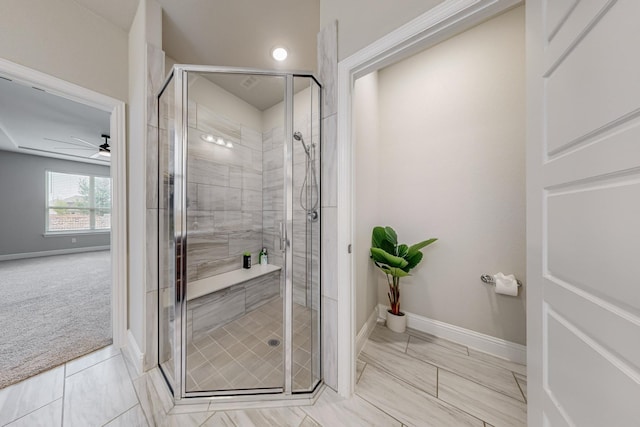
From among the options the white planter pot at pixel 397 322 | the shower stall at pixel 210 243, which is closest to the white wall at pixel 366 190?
the white planter pot at pixel 397 322

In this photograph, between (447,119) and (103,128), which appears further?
(103,128)

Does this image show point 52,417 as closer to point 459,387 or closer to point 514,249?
point 459,387

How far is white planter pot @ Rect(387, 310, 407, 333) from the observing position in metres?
1.94

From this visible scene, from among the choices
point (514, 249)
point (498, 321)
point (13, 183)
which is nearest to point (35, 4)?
point (514, 249)

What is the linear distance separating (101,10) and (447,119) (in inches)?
115

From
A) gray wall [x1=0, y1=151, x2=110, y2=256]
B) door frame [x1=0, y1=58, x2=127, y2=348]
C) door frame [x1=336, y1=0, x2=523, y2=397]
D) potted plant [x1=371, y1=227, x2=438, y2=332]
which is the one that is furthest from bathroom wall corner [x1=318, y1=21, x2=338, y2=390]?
gray wall [x1=0, y1=151, x2=110, y2=256]

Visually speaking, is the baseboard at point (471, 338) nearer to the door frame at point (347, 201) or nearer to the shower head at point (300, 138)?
the door frame at point (347, 201)

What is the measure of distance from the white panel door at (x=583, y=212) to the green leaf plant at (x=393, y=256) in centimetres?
93

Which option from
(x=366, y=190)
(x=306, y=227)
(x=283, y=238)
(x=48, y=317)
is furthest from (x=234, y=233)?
(x=48, y=317)

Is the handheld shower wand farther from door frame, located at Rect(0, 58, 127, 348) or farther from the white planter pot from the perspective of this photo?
door frame, located at Rect(0, 58, 127, 348)

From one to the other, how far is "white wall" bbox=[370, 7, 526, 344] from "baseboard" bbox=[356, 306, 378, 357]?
33 centimetres

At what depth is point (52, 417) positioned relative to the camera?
3.78 ft

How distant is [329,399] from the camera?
1268 mm

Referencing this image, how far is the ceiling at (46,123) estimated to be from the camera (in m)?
2.62
